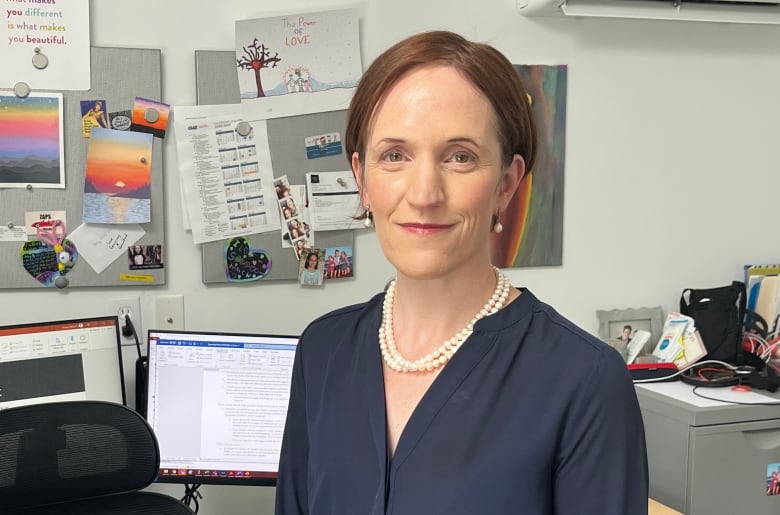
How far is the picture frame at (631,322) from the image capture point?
233cm

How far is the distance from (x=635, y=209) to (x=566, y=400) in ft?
5.51

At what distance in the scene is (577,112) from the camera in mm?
2271

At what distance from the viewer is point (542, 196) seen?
2252 millimetres

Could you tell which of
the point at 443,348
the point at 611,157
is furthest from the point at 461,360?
the point at 611,157

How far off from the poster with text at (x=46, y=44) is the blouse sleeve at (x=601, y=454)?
1.54 metres

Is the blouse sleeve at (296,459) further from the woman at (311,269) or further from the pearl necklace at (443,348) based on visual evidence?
the woman at (311,269)

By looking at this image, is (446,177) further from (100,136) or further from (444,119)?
(100,136)

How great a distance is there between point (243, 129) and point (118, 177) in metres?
0.34

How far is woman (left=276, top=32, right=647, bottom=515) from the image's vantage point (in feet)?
2.65

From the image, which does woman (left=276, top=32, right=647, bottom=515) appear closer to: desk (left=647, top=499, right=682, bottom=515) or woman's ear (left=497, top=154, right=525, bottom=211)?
woman's ear (left=497, top=154, right=525, bottom=211)

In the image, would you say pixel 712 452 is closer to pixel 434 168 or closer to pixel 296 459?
pixel 296 459

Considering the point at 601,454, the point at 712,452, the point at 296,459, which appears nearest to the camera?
the point at 601,454

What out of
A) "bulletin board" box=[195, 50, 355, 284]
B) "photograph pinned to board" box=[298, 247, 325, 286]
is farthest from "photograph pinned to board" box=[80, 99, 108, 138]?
"photograph pinned to board" box=[298, 247, 325, 286]

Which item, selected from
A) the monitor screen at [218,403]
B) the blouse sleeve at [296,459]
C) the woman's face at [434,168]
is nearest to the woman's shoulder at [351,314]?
the blouse sleeve at [296,459]
